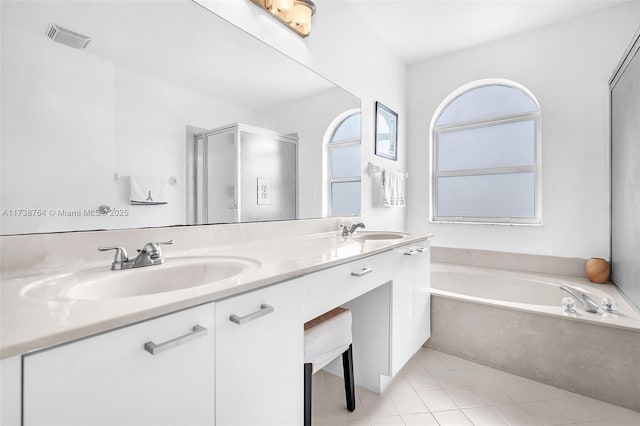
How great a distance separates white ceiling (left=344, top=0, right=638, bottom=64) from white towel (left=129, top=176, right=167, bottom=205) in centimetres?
165

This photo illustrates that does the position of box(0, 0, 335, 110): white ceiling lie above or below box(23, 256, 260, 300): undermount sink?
above

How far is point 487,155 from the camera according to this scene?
9.43ft

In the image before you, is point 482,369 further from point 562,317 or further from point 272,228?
point 272,228

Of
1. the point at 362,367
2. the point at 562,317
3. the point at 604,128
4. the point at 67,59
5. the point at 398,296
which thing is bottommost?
the point at 362,367

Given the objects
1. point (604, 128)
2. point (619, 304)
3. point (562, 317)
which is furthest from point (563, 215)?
point (562, 317)

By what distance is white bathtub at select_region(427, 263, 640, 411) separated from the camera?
1530 mm

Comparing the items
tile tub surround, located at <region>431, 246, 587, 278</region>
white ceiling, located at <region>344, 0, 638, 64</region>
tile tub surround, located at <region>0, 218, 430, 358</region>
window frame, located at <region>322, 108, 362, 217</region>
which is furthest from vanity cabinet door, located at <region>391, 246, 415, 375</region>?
white ceiling, located at <region>344, 0, 638, 64</region>

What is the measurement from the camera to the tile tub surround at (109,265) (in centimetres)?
48

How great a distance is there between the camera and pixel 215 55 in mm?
1322

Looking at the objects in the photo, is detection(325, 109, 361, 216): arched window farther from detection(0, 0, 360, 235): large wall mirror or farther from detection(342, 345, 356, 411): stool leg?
detection(342, 345, 356, 411): stool leg

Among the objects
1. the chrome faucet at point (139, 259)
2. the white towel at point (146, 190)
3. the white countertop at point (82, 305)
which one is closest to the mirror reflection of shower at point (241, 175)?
the white towel at point (146, 190)

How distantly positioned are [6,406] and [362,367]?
1.53 metres

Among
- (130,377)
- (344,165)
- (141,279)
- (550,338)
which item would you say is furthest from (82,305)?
(550,338)

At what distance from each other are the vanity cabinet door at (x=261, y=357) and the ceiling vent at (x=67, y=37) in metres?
0.90
